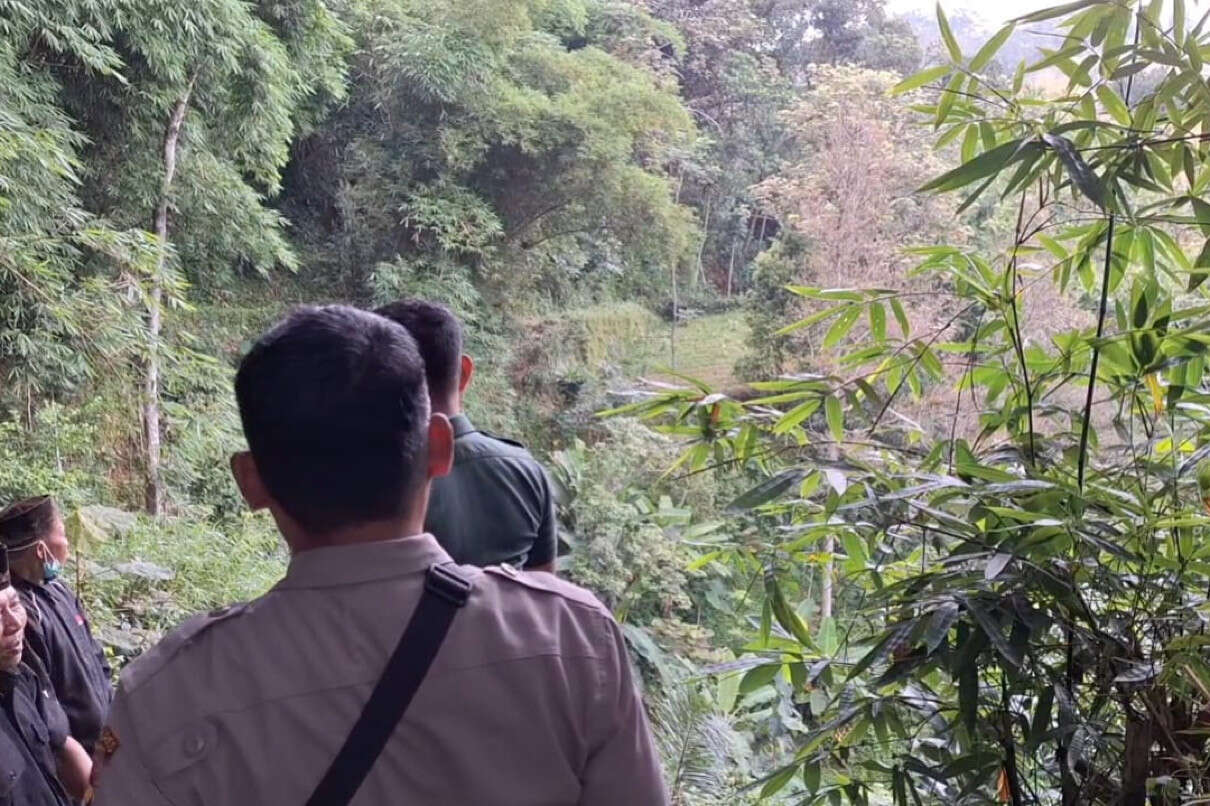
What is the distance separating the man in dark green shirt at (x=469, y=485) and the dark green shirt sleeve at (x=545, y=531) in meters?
0.01

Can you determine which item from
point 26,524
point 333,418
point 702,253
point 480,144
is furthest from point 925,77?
point 702,253

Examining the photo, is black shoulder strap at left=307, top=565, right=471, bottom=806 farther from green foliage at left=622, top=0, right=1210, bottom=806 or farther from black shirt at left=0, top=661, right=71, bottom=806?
black shirt at left=0, top=661, right=71, bottom=806

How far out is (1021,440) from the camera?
113cm

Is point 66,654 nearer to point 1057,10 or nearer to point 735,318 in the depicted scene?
point 1057,10

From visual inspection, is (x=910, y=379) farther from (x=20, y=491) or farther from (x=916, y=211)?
(x=916, y=211)

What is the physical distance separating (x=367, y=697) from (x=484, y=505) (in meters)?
0.88

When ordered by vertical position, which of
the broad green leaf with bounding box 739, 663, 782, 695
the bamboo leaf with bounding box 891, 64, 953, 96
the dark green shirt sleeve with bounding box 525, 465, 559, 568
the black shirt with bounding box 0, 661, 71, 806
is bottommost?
the black shirt with bounding box 0, 661, 71, 806

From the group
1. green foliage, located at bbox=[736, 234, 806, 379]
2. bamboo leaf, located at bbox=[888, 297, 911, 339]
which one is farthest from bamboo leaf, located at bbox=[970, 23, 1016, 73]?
green foliage, located at bbox=[736, 234, 806, 379]

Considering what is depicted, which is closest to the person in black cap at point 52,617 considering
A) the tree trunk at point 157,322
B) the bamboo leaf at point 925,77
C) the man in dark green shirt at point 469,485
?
the man in dark green shirt at point 469,485

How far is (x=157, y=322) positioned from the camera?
17.3 ft

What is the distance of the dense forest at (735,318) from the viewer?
3.23 ft

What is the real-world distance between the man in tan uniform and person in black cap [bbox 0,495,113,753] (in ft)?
4.20

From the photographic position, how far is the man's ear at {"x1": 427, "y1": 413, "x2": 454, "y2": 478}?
654 millimetres

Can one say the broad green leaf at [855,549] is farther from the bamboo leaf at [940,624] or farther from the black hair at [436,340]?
the black hair at [436,340]
